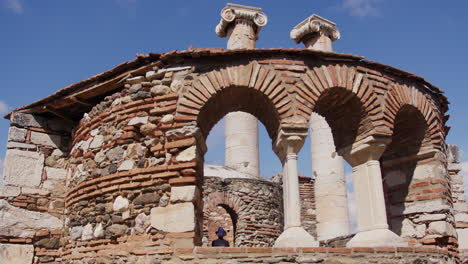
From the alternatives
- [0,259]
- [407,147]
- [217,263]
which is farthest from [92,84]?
[407,147]

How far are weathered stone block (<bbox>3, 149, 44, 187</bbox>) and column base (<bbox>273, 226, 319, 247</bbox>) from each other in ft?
14.0

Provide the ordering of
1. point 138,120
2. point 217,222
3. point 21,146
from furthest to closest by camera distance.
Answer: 1. point 217,222
2. point 21,146
3. point 138,120

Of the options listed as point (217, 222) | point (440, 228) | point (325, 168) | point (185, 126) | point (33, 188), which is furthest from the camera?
point (217, 222)

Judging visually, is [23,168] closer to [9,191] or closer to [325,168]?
[9,191]

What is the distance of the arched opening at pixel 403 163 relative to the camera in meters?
7.19

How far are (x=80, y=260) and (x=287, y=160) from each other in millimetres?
3017

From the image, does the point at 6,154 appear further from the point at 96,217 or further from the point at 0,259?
the point at 96,217

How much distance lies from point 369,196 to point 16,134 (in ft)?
18.3

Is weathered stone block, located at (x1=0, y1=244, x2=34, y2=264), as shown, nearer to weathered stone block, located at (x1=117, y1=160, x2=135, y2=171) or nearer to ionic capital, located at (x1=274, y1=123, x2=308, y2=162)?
weathered stone block, located at (x1=117, y1=160, x2=135, y2=171)

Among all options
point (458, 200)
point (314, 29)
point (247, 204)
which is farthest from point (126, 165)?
point (247, 204)

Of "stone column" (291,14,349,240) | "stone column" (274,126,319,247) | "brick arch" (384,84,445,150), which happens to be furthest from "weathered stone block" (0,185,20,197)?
"stone column" (291,14,349,240)

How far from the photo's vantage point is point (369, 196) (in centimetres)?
631

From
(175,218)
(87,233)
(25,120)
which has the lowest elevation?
(87,233)

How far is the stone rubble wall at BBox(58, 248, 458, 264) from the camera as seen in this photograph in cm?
510
